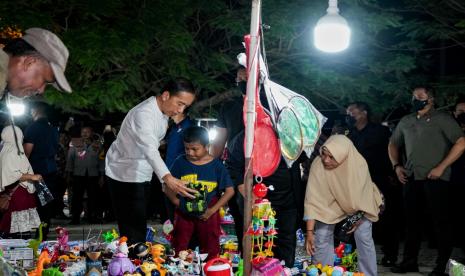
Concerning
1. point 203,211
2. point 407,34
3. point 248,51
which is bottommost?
point 203,211

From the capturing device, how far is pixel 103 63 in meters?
10.6

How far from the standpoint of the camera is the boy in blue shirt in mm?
6602

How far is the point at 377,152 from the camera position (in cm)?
891

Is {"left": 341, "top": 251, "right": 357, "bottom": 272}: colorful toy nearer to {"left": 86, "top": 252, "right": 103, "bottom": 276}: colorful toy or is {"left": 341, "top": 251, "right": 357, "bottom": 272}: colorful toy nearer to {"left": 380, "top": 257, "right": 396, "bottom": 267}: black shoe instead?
{"left": 380, "top": 257, "right": 396, "bottom": 267}: black shoe

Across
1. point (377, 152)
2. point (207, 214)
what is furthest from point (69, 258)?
point (377, 152)

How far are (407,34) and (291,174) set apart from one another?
24.8 ft

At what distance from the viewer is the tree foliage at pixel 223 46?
10852mm

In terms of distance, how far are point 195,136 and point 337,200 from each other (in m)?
1.48

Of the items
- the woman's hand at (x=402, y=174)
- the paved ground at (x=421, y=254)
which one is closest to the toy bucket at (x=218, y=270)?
the paved ground at (x=421, y=254)

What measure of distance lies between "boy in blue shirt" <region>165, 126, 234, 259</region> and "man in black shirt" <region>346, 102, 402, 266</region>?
9.22ft

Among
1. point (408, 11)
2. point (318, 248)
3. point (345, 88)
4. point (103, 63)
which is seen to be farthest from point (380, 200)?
point (408, 11)

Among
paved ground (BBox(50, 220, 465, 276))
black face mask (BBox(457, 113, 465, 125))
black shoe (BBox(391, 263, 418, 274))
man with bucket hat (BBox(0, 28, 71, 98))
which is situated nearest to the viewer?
man with bucket hat (BBox(0, 28, 71, 98))

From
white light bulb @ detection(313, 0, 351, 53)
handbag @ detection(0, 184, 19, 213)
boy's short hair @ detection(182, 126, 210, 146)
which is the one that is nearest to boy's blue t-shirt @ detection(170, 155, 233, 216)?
boy's short hair @ detection(182, 126, 210, 146)

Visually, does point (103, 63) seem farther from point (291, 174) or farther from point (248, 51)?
point (248, 51)
